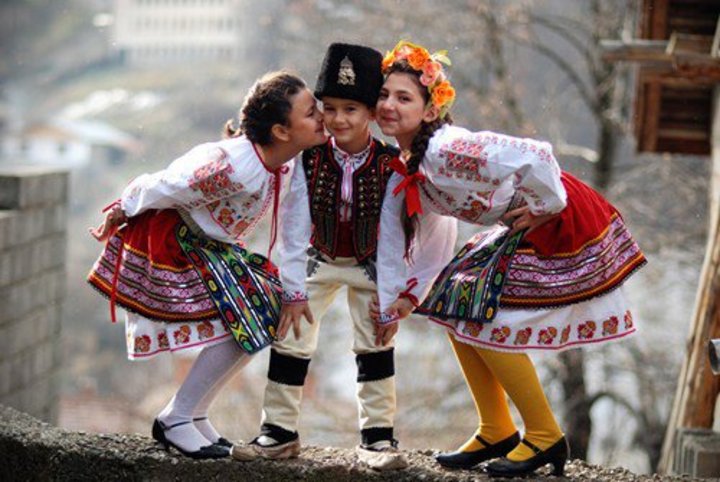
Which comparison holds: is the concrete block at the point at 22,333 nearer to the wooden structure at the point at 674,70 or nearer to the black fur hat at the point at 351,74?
the black fur hat at the point at 351,74

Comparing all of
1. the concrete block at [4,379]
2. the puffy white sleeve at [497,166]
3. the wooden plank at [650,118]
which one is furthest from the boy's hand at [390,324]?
the wooden plank at [650,118]

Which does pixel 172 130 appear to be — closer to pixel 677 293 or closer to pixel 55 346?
pixel 677 293

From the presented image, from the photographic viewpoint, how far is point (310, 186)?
12.7 feet

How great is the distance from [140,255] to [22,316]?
262 cm

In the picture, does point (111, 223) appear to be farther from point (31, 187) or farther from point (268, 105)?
point (31, 187)

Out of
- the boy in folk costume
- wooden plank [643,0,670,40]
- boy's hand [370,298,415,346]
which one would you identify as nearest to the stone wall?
the boy in folk costume

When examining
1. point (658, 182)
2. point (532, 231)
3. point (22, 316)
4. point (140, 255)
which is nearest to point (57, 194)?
point (22, 316)

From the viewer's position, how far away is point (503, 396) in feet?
12.9

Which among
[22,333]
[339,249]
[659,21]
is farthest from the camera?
[659,21]

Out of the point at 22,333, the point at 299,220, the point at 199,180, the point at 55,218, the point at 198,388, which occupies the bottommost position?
the point at 22,333

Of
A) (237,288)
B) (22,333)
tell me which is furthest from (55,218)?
(237,288)

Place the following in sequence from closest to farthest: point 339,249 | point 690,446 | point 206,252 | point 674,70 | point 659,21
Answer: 1. point 206,252
2. point 339,249
3. point 690,446
4. point 674,70
5. point 659,21

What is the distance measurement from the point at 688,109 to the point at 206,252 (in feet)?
17.7

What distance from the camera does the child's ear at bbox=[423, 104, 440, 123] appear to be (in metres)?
3.74
